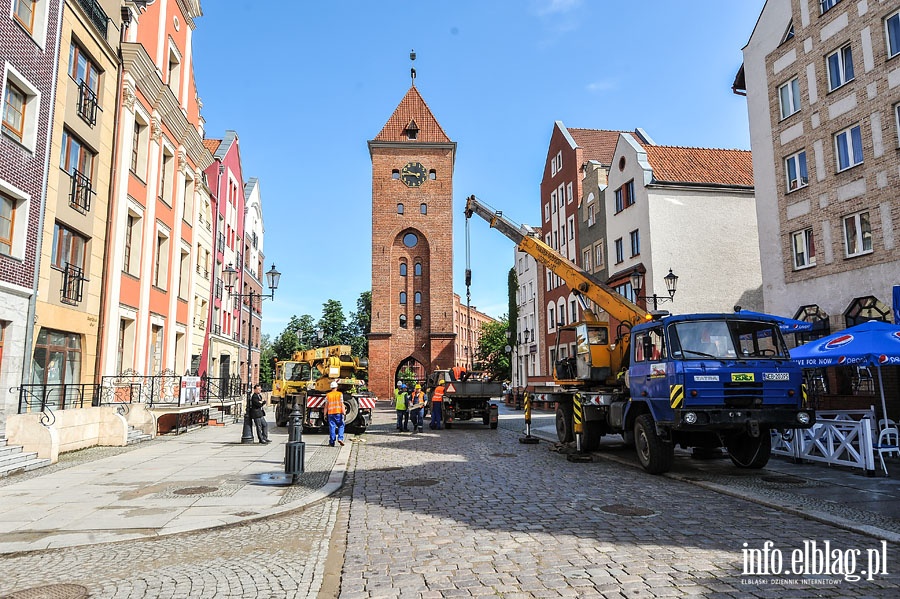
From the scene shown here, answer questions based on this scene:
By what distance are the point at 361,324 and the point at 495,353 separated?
804 inches

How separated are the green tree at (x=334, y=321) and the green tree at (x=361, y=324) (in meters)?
1.19

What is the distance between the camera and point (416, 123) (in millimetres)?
57375

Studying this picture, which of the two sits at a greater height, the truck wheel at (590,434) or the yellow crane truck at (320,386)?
the yellow crane truck at (320,386)

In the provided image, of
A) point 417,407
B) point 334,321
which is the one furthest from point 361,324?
point 417,407

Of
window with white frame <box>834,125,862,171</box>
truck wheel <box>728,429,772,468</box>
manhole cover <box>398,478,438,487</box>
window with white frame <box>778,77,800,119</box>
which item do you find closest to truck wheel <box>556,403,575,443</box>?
truck wheel <box>728,429,772,468</box>

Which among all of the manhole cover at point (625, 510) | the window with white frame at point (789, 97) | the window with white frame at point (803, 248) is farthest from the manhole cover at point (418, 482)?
the window with white frame at point (789, 97)

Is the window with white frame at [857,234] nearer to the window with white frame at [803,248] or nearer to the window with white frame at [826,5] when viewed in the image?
the window with white frame at [803,248]

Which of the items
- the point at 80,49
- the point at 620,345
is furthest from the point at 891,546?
the point at 80,49

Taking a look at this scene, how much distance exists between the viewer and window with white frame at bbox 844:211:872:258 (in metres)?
16.6

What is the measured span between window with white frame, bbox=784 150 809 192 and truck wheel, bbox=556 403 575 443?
11.1 metres

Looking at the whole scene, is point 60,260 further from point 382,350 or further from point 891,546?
point 382,350

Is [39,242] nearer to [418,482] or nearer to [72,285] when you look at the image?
[72,285]

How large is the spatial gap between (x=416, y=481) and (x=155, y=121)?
18340mm

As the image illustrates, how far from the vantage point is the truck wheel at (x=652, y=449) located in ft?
34.1
